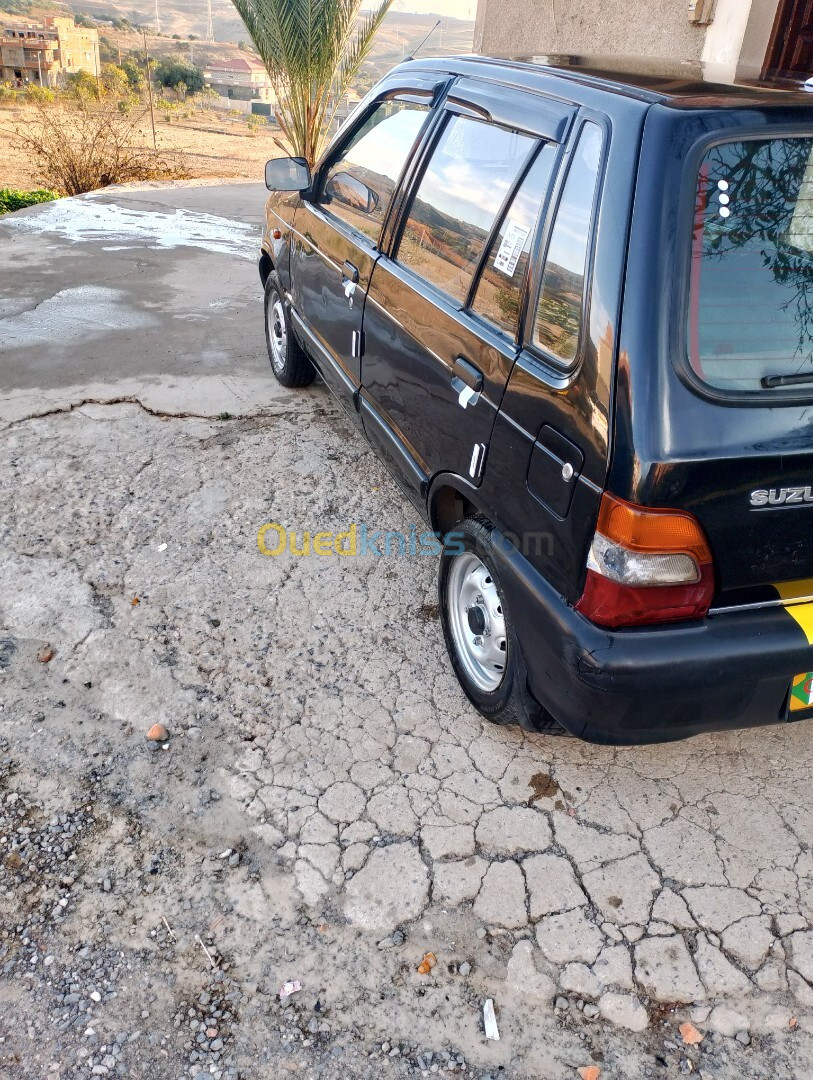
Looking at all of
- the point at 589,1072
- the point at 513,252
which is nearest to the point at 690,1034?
the point at 589,1072

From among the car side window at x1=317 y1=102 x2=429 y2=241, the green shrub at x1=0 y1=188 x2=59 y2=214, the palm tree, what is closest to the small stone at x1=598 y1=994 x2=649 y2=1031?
the car side window at x1=317 y1=102 x2=429 y2=241

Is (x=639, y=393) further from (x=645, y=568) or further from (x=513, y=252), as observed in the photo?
(x=513, y=252)

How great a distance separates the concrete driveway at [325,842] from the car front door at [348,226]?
79 centimetres

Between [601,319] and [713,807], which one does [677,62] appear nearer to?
[601,319]

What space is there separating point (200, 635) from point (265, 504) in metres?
0.99

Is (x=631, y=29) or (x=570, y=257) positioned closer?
(x=570, y=257)

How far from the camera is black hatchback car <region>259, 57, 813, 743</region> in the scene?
1.85 metres

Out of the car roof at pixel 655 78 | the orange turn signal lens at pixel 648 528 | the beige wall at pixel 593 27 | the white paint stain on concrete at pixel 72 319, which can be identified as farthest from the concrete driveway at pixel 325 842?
the beige wall at pixel 593 27

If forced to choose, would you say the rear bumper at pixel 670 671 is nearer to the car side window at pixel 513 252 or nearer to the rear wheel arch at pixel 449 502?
the rear wheel arch at pixel 449 502

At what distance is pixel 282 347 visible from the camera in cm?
507

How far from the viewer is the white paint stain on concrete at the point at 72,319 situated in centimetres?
593

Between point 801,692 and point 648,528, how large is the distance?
2.16 feet

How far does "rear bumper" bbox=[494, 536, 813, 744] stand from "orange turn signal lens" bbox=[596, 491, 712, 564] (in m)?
0.22

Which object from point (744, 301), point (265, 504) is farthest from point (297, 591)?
point (744, 301)
